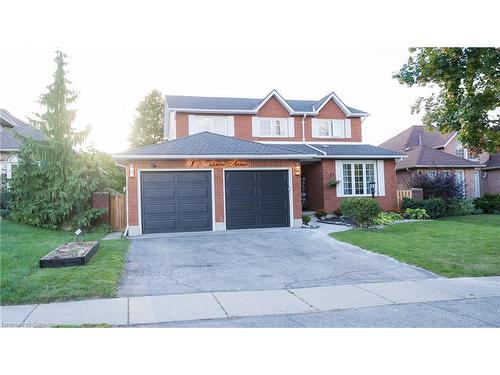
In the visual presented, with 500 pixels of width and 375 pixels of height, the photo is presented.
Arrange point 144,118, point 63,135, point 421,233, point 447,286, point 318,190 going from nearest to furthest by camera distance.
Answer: point 447,286 < point 421,233 < point 63,135 < point 318,190 < point 144,118

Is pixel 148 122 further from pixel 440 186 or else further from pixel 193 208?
pixel 440 186

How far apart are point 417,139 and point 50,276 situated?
1234 inches

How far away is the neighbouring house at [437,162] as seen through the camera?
2580cm

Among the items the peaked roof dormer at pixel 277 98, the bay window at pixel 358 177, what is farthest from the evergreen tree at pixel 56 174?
the bay window at pixel 358 177

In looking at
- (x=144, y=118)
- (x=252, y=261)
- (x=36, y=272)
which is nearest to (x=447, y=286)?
(x=252, y=261)

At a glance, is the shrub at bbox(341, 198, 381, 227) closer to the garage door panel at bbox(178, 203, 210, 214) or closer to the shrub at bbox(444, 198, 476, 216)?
the garage door panel at bbox(178, 203, 210, 214)

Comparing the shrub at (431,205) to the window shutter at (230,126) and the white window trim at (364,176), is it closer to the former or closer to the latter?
the white window trim at (364,176)

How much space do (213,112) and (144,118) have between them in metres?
25.5

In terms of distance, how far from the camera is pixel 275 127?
77.9ft

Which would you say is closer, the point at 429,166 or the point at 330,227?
the point at 330,227

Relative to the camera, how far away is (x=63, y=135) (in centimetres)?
A: 1736

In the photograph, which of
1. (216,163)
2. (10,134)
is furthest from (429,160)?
(10,134)

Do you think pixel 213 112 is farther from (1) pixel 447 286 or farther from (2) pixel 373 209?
(1) pixel 447 286

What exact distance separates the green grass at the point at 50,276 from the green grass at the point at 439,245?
6742mm
